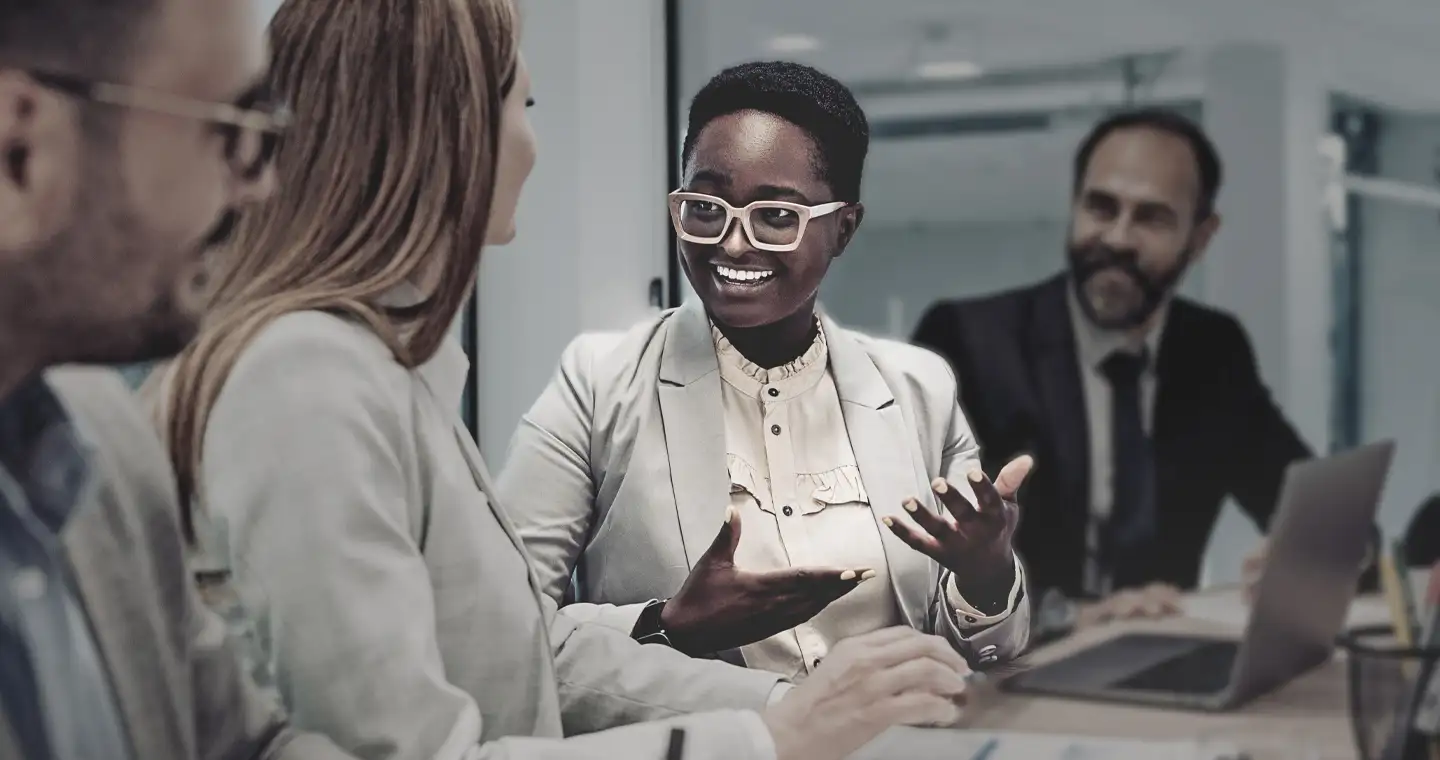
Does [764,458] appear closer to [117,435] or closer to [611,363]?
[611,363]

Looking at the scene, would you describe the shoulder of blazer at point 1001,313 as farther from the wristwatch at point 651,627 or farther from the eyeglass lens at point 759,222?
the wristwatch at point 651,627

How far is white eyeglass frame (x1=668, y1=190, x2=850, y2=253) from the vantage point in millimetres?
1525

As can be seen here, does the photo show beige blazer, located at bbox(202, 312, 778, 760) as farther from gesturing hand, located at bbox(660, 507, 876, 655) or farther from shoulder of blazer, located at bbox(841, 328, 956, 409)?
shoulder of blazer, located at bbox(841, 328, 956, 409)

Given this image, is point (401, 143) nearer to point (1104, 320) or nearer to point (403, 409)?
point (403, 409)

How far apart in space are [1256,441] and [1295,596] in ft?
0.63

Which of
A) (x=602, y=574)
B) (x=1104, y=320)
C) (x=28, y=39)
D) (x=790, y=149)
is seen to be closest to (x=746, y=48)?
(x=790, y=149)

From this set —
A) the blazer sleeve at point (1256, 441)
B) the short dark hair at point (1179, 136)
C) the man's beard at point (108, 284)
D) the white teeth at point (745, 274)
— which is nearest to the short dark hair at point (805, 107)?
the white teeth at point (745, 274)

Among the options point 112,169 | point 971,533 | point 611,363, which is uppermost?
point 112,169

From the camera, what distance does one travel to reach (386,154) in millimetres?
1204

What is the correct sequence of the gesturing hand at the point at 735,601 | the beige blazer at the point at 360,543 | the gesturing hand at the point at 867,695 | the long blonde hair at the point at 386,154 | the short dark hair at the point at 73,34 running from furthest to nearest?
the gesturing hand at the point at 735,601
the gesturing hand at the point at 867,695
the long blonde hair at the point at 386,154
the beige blazer at the point at 360,543
the short dark hair at the point at 73,34

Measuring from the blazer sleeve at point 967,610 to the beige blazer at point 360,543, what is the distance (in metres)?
0.60

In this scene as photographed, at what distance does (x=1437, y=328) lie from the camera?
60.0 inches

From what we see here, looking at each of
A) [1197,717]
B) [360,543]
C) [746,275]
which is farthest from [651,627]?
[1197,717]

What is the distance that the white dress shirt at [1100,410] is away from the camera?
1587mm
